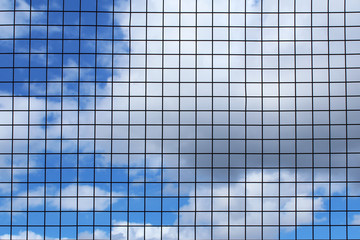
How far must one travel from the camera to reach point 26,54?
2289 centimetres

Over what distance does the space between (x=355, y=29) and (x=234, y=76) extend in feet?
41.1

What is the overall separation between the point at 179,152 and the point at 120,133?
19.0 feet

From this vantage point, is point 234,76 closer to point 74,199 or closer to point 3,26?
point 74,199

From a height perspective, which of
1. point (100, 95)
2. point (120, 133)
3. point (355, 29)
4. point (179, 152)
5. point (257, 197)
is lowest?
point (257, 197)

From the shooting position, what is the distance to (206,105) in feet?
72.3

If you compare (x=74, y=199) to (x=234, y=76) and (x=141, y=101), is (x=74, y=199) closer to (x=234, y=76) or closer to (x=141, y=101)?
(x=141, y=101)

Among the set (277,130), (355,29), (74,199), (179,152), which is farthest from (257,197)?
(355,29)

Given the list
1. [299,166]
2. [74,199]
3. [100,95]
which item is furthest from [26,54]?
[299,166]

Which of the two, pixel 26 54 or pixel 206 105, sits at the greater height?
pixel 26 54

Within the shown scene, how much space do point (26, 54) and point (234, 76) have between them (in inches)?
795

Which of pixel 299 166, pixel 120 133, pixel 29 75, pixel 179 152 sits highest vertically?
pixel 29 75

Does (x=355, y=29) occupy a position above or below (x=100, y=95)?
above

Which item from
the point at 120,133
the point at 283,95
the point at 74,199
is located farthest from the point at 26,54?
the point at 283,95

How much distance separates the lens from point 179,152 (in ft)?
72.5
